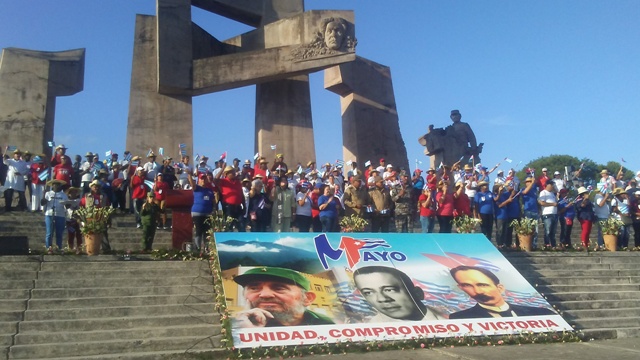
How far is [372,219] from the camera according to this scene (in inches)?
534

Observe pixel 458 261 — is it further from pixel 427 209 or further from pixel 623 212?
pixel 623 212

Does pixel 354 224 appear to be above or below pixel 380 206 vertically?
below

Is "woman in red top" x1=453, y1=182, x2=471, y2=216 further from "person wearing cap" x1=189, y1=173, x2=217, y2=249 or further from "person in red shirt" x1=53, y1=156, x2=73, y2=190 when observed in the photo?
"person in red shirt" x1=53, y1=156, x2=73, y2=190

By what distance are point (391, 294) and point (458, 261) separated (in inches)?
70.7

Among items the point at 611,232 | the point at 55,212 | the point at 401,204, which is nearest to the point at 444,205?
the point at 401,204

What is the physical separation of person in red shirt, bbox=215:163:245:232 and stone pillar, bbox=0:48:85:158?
8783mm

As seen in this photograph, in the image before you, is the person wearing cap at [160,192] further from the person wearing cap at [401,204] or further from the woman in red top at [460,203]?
the woman in red top at [460,203]

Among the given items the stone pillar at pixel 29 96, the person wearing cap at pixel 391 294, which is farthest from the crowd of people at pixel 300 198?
the stone pillar at pixel 29 96

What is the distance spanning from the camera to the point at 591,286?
36.2ft

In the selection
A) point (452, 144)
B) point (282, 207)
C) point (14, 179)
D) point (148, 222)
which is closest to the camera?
point (148, 222)

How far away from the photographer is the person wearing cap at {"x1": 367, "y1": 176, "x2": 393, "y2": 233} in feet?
44.2

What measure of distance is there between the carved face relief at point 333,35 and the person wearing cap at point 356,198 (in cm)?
760

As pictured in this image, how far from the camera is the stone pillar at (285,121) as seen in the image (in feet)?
70.8

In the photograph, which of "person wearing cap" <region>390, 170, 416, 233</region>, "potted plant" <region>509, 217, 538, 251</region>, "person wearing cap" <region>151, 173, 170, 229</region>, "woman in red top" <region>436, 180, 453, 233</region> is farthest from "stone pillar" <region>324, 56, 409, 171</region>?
"person wearing cap" <region>151, 173, 170, 229</region>
